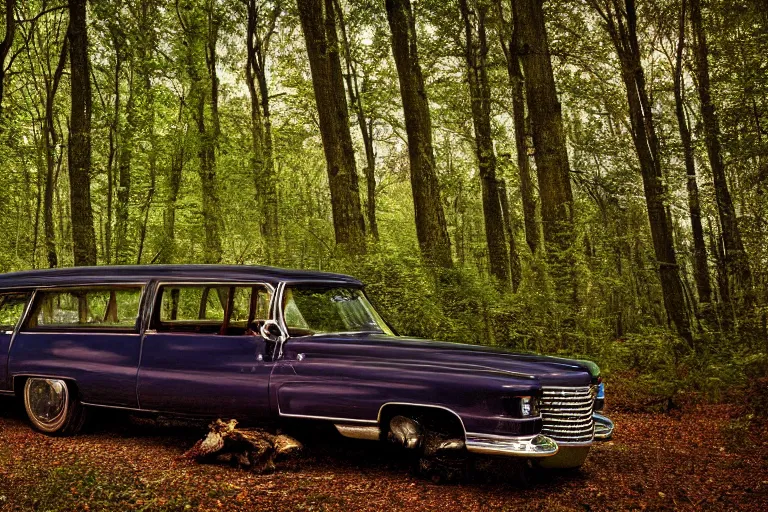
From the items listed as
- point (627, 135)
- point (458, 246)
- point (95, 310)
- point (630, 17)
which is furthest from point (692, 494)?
point (458, 246)

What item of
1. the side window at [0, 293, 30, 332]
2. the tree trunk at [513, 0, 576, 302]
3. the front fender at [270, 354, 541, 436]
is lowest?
the front fender at [270, 354, 541, 436]

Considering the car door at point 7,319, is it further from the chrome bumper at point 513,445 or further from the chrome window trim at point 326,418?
the chrome bumper at point 513,445

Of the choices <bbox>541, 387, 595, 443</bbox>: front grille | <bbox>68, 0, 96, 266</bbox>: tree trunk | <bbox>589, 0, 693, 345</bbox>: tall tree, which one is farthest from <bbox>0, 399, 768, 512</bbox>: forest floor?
<bbox>589, 0, 693, 345</bbox>: tall tree

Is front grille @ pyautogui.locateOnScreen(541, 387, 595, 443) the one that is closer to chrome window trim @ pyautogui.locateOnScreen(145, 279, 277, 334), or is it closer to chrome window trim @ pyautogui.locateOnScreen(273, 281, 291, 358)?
chrome window trim @ pyautogui.locateOnScreen(273, 281, 291, 358)

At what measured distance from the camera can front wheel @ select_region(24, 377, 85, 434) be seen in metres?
7.63

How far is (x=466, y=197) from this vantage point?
36.6m

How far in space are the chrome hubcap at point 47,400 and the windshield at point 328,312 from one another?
9.17ft

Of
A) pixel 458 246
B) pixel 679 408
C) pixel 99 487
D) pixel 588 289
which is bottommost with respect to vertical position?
pixel 679 408

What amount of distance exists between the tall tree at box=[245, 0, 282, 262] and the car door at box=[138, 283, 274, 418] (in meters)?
8.46

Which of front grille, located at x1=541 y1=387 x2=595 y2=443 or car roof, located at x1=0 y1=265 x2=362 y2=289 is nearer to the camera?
front grille, located at x1=541 y1=387 x2=595 y2=443

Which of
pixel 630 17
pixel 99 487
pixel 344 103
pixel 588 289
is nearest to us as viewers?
pixel 99 487

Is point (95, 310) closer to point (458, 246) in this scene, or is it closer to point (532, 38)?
point (532, 38)

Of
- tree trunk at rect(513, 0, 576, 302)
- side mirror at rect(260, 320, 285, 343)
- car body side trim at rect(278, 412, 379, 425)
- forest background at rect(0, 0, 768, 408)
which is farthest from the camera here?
tree trunk at rect(513, 0, 576, 302)

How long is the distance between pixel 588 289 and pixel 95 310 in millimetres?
7786
